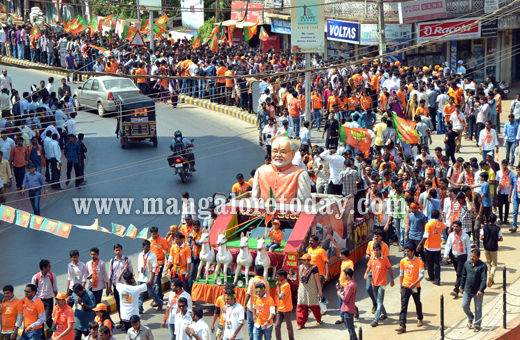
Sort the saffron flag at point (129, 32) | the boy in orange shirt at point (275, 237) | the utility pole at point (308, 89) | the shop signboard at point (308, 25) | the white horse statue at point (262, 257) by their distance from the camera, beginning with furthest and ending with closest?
the saffron flag at point (129, 32) < the utility pole at point (308, 89) < the shop signboard at point (308, 25) < the boy in orange shirt at point (275, 237) < the white horse statue at point (262, 257)

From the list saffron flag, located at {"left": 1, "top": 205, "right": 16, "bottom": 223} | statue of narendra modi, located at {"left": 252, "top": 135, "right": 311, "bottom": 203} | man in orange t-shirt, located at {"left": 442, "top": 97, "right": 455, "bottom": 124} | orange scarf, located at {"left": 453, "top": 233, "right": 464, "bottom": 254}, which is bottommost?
orange scarf, located at {"left": 453, "top": 233, "right": 464, "bottom": 254}

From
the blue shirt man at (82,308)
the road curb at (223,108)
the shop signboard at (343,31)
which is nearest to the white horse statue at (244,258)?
the blue shirt man at (82,308)

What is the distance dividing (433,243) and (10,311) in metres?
7.24

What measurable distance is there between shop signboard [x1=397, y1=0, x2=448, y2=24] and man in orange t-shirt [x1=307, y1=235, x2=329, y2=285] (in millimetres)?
19807

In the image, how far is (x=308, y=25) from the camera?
21203 mm

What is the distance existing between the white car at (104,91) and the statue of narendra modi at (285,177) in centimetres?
1323

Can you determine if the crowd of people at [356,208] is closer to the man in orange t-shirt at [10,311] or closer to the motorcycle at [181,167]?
the man in orange t-shirt at [10,311]

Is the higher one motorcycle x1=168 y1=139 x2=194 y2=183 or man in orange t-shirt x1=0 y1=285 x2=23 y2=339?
motorcycle x1=168 y1=139 x2=194 y2=183

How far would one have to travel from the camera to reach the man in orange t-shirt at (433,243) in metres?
12.6

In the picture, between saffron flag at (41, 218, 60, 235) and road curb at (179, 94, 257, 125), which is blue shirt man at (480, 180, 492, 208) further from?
road curb at (179, 94, 257, 125)

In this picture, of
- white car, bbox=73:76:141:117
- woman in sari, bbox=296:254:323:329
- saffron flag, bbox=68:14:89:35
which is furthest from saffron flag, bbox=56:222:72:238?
saffron flag, bbox=68:14:89:35

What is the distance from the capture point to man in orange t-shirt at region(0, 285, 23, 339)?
10648 mm

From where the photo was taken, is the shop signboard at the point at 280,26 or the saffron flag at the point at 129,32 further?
the shop signboard at the point at 280,26

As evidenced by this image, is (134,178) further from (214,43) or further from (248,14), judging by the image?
(248,14)
